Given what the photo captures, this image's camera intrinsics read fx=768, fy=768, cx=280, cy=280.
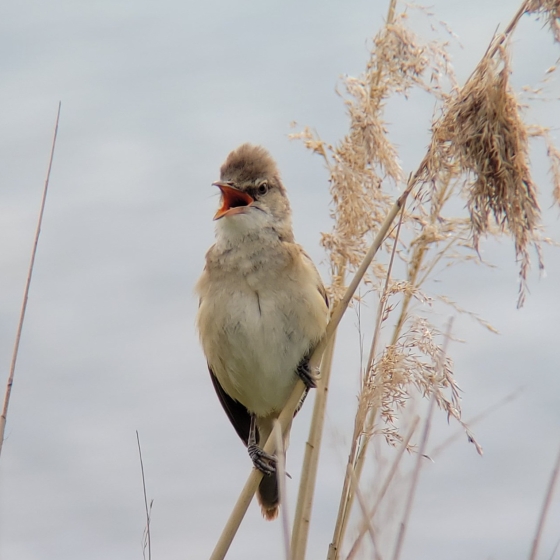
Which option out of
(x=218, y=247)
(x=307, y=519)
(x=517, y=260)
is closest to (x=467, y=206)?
(x=517, y=260)

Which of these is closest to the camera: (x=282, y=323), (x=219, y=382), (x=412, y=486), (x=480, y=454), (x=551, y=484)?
(x=551, y=484)

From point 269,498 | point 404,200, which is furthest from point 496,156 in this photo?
point 269,498

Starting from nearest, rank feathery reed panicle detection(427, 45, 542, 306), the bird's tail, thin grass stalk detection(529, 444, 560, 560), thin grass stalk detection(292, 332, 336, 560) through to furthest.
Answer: thin grass stalk detection(529, 444, 560, 560) → feathery reed panicle detection(427, 45, 542, 306) → thin grass stalk detection(292, 332, 336, 560) → the bird's tail

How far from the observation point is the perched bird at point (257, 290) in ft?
10.3

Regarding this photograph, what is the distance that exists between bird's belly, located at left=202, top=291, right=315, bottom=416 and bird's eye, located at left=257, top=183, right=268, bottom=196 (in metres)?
0.46

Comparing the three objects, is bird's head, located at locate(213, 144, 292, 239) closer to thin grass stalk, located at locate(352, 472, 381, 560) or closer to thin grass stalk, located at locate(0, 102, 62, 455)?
thin grass stalk, located at locate(0, 102, 62, 455)

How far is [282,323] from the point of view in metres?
3.14

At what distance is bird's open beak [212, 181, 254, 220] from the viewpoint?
322 cm

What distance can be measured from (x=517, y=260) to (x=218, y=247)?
149 centimetres

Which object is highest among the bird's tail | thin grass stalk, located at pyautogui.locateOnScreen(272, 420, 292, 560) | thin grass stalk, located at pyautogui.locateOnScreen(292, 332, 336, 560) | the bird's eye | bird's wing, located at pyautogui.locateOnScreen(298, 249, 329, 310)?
the bird's eye

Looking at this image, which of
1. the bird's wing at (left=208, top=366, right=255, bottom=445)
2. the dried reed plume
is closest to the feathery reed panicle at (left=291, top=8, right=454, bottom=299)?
the dried reed plume

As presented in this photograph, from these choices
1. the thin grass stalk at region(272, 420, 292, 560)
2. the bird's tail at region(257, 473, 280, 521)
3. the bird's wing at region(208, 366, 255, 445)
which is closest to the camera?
the thin grass stalk at region(272, 420, 292, 560)

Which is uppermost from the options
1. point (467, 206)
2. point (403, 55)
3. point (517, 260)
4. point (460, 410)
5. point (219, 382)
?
point (403, 55)

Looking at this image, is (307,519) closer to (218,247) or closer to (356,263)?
(356,263)
